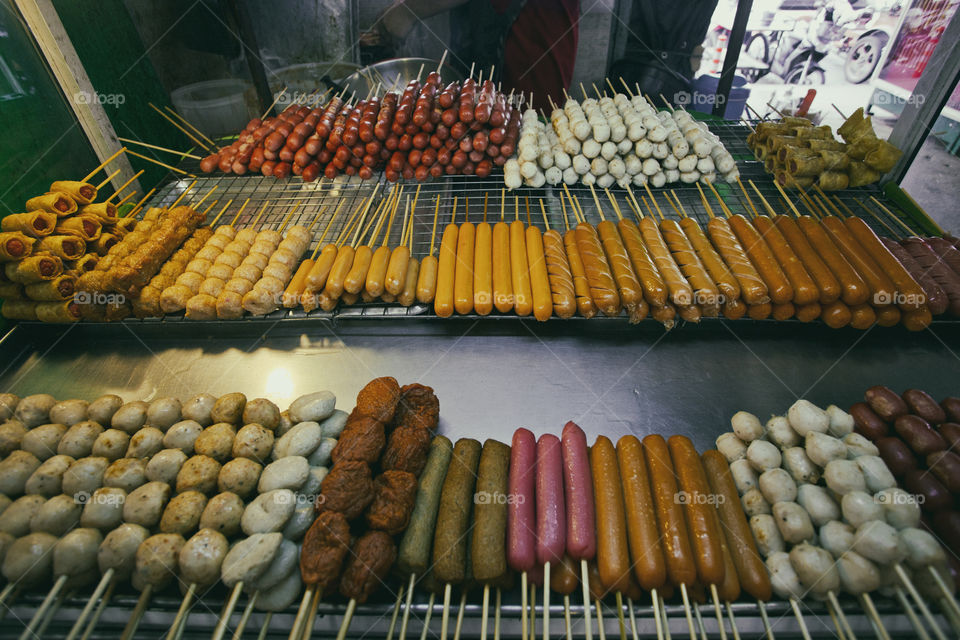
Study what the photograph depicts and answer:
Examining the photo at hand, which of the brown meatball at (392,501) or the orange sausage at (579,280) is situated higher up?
the orange sausage at (579,280)

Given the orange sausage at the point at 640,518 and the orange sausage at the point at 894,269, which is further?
the orange sausage at the point at 894,269

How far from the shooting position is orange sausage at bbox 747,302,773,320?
314 centimetres

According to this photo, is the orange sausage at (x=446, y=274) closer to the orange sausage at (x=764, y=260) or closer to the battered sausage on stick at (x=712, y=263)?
the battered sausage on stick at (x=712, y=263)

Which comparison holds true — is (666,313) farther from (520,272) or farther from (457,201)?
(457,201)

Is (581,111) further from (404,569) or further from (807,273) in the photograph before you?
(404,569)

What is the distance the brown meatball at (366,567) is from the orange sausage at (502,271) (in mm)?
1718

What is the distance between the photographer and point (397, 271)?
3301 mm

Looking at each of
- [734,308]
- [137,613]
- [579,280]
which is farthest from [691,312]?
[137,613]

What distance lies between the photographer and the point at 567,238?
11.9 ft

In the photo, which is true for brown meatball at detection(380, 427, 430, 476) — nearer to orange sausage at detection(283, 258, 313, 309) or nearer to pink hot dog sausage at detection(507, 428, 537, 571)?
pink hot dog sausage at detection(507, 428, 537, 571)

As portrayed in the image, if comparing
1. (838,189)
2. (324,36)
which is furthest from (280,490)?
(324,36)

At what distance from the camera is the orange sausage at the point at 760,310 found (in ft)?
10.3

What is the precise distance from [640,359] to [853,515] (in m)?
1.56

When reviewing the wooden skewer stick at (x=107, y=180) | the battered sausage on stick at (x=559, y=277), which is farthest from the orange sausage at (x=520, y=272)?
the wooden skewer stick at (x=107, y=180)
